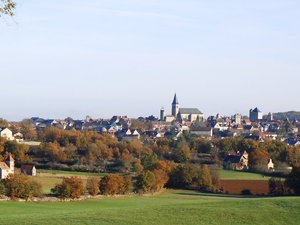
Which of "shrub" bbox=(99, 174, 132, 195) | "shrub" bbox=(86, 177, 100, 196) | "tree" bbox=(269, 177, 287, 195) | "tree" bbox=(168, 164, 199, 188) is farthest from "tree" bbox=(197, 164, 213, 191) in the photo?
"shrub" bbox=(86, 177, 100, 196)

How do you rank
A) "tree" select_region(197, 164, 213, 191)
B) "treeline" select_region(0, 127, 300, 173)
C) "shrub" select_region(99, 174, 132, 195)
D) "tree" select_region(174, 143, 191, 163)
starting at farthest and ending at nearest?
"tree" select_region(174, 143, 191, 163), "treeline" select_region(0, 127, 300, 173), "tree" select_region(197, 164, 213, 191), "shrub" select_region(99, 174, 132, 195)

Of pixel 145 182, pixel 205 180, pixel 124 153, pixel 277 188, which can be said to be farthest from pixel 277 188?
pixel 124 153

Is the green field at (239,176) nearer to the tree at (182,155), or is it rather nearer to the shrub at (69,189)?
the tree at (182,155)

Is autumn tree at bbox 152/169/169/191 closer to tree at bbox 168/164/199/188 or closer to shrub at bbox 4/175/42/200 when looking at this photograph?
tree at bbox 168/164/199/188

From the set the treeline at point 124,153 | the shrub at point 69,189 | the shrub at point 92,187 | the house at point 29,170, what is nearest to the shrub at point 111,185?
the shrub at point 92,187

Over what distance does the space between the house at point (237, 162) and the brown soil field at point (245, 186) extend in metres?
16.6

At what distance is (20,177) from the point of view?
4478 centimetres

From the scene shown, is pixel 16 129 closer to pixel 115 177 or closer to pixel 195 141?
pixel 195 141

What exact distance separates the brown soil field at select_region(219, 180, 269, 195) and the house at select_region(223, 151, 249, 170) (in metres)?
16.6

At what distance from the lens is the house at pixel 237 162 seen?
3204 inches

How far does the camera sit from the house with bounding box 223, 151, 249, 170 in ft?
267

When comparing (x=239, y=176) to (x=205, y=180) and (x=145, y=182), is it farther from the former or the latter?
(x=145, y=182)

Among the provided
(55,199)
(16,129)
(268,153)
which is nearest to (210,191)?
(55,199)

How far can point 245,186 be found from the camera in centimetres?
5916
